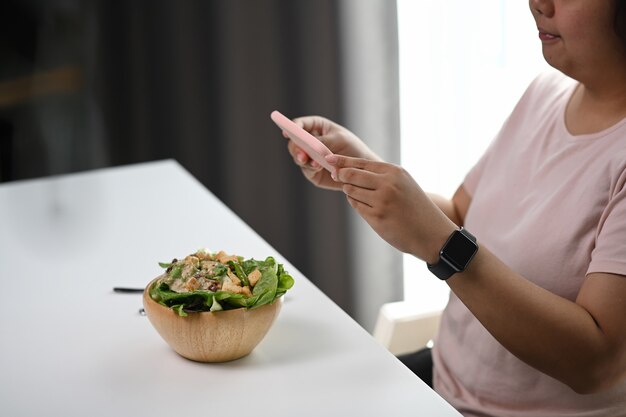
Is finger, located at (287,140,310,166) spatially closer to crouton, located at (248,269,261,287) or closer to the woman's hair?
crouton, located at (248,269,261,287)

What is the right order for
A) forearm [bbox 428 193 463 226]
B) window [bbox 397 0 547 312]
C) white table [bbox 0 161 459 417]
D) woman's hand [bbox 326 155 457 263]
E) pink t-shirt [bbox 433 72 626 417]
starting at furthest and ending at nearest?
window [bbox 397 0 547 312]
forearm [bbox 428 193 463 226]
pink t-shirt [bbox 433 72 626 417]
woman's hand [bbox 326 155 457 263]
white table [bbox 0 161 459 417]

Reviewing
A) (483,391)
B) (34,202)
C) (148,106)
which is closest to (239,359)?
(483,391)

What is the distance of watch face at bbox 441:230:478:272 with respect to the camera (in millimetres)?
1036

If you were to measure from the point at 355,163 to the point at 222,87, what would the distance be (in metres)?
1.55

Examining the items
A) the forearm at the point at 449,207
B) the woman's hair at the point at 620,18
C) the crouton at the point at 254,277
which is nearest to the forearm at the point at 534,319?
the crouton at the point at 254,277

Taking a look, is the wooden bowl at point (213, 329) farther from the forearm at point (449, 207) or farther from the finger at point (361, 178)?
the forearm at point (449, 207)

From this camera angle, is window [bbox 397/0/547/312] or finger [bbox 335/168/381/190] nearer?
→ finger [bbox 335/168/381/190]

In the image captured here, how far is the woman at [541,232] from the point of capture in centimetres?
105

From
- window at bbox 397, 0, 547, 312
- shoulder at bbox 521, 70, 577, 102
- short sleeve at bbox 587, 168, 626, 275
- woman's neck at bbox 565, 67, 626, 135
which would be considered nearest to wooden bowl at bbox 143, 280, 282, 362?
short sleeve at bbox 587, 168, 626, 275

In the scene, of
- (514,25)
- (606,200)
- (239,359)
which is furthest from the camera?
(514,25)

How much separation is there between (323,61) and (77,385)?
1745mm

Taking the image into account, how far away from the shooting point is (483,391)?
49.9 inches

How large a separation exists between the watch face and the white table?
0.45 feet

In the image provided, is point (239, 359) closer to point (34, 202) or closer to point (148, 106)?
point (34, 202)
